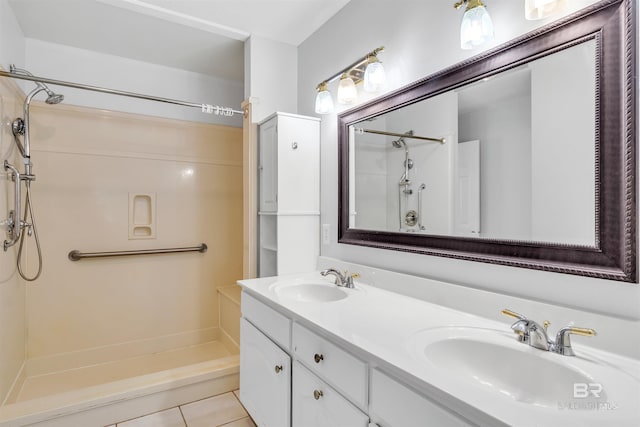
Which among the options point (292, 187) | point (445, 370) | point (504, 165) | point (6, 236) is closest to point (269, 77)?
point (292, 187)

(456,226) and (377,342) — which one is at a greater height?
(456,226)

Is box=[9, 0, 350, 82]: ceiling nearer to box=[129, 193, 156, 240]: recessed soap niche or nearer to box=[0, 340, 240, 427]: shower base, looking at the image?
box=[129, 193, 156, 240]: recessed soap niche

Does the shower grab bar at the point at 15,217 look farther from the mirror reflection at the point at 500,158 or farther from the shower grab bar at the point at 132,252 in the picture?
the mirror reflection at the point at 500,158

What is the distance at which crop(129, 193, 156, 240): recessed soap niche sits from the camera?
8.52 ft

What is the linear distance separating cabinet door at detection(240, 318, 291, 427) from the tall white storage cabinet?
0.50m

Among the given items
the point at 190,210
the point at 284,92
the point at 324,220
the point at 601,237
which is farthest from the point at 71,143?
the point at 601,237

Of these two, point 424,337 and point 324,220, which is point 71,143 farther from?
point 424,337

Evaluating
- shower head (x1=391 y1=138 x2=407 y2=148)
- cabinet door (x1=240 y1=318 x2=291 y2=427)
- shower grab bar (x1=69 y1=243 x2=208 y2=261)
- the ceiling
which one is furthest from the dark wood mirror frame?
shower grab bar (x1=69 y1=243 x2=208 y2=261)

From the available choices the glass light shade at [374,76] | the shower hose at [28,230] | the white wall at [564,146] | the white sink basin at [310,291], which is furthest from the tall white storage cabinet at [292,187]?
the shower hose at [28,230]

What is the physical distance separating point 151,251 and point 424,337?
92.4 inches

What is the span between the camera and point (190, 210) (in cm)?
282

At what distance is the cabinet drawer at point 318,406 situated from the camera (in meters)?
0.98

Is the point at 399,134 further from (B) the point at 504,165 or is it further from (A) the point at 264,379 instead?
(A) the point at 264,379

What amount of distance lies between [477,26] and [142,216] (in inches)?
101
